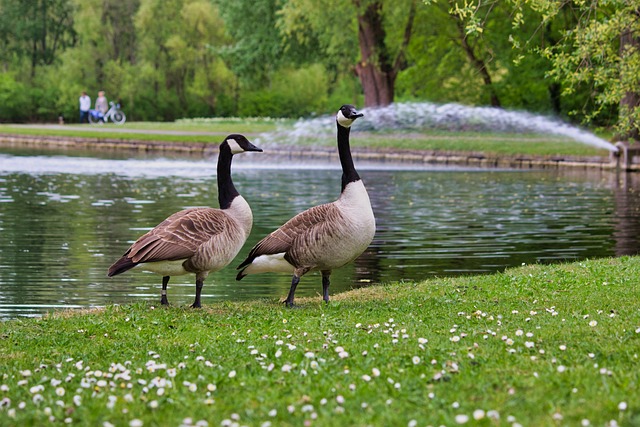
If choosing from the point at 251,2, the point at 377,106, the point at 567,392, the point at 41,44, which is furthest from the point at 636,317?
the point at 41,44

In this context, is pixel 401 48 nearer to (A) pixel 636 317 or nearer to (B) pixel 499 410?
(A) pixel 636 317

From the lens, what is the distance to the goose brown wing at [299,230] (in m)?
12.1

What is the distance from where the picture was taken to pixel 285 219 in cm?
2448

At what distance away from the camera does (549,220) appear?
25.0 metres

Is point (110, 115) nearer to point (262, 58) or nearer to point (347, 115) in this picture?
point (262, 58)

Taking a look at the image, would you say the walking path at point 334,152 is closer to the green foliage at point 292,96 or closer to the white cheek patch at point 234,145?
the green foliage at point 292,96

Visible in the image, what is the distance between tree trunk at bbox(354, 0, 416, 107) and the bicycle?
72.2ft

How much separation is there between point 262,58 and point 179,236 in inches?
2195

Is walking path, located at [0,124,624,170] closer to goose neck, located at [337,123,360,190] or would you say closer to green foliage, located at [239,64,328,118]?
green foliage, located at [239,64,328,118]

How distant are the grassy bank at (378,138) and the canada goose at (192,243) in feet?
103

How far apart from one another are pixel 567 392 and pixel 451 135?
4491 centimetres

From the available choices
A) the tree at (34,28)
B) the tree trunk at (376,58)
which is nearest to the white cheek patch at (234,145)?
the tree trunk at (376,58)

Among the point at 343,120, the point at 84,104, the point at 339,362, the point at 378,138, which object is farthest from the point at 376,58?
the point at 339,362

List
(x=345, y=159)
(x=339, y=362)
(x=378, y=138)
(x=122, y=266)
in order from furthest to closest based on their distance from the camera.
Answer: (x=378, y=138), (x=345, y=159), (x=122, y=266), (x=339, y=362)
